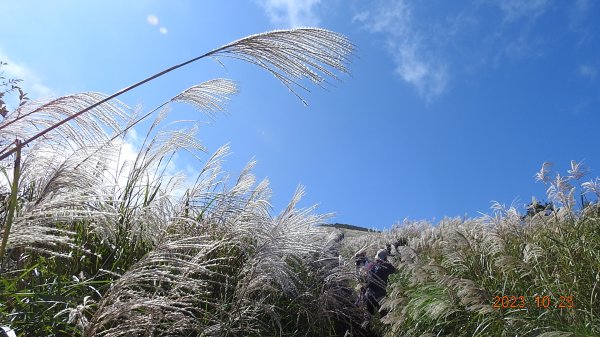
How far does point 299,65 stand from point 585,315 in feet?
7.87

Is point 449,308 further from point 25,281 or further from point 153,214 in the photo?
point 25,281

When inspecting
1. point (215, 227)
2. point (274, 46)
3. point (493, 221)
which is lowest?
point (215, 227)

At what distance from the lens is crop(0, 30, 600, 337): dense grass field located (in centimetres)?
212

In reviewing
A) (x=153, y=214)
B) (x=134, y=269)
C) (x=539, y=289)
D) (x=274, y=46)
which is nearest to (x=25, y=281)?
(x=153, y=214)

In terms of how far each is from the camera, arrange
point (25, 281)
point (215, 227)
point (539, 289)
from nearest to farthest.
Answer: point (25, 281) → point (539, 289) → point (215, 227)

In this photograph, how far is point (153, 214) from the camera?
299cm
